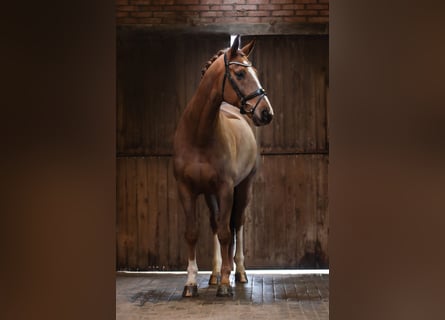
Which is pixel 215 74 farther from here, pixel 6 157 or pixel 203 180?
pixel 6 157

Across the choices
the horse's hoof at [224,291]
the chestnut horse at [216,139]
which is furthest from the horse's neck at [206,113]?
the horse's hoof at [224,291]

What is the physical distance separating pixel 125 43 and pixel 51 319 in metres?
4.69

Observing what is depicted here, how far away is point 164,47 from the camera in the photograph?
255 inches

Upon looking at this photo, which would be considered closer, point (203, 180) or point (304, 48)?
point (203, 180)

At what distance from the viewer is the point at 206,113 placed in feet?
15.9

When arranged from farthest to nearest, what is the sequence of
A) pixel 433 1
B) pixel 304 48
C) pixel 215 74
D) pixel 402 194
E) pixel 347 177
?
pixel 304 48
pixel 215 74
pixel 347 177
pixel 402 194
pixel 433 1

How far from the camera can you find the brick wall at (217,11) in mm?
6070

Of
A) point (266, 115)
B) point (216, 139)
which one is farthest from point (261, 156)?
point (266, 115)

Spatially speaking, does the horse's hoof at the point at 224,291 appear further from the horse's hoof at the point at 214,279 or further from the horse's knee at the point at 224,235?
the horse's hoof at the point at 214,279

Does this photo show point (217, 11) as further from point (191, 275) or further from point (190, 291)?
point (190, 291)

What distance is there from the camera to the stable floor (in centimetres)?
432

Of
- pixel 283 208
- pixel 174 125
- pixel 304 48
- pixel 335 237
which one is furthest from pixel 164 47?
pixel 335 237

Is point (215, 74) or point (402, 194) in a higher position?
point (215, 74)

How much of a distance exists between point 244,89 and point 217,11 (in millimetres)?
1679
